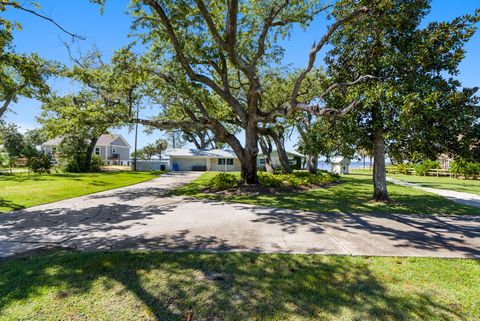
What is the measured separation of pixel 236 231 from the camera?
19.1 feet

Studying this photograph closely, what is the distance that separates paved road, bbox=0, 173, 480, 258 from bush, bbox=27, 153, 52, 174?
21.1 meters

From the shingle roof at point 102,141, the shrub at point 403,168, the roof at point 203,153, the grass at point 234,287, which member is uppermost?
the shingle roof at point 102,141

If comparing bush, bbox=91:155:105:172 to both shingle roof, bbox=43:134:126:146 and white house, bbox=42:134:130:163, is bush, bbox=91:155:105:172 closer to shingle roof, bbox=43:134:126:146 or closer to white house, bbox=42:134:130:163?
white house, bbox=42:134:130:163

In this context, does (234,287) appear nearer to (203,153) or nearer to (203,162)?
(203,153)

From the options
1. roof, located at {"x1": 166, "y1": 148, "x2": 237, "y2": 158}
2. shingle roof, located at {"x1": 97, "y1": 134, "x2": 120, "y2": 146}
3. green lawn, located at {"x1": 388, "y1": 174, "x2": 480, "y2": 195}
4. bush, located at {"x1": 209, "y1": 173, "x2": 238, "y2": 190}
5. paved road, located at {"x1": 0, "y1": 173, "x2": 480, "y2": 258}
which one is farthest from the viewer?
shingle roof, located at {"x1": 97, "y1": 134, "x2": 120, "y2": 146}

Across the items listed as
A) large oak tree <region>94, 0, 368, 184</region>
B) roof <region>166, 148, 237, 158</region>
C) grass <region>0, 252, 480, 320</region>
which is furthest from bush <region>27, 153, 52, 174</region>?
grass <region>0, 252, 480, 320</region>

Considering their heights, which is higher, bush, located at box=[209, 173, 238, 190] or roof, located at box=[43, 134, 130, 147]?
roof, located at box=[43, 134, 130, 147]

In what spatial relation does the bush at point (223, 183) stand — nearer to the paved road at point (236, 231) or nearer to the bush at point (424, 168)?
the paved road at point (236, 231)

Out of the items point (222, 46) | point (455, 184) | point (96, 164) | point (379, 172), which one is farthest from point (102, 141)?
point (455, 184)

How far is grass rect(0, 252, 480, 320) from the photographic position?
2.80 m

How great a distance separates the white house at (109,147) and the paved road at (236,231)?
4118cm

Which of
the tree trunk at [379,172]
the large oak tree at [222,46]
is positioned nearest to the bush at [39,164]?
the large oak tree at [222,46]

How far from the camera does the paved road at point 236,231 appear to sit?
4770 millimetres

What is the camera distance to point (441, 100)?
7598 millimetres
